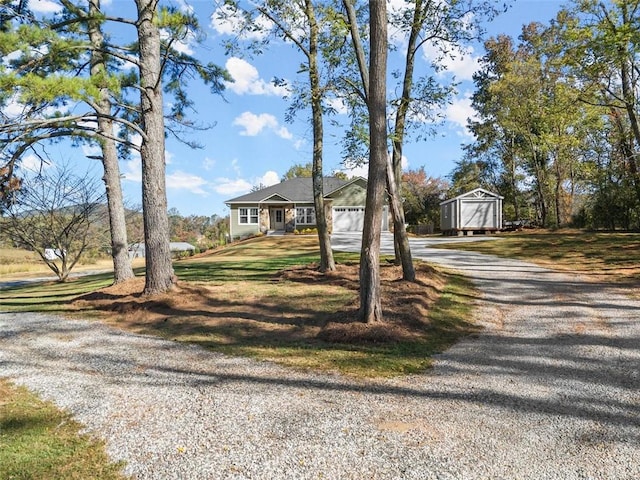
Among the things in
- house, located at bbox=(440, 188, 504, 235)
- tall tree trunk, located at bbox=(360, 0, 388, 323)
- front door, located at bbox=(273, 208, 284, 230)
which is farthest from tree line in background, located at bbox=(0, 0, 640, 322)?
front door, located at bbox=(273, 208, 284, 230)

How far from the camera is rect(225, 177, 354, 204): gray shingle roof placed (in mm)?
30609

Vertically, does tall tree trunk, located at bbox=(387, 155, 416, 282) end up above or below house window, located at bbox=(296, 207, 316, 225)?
below

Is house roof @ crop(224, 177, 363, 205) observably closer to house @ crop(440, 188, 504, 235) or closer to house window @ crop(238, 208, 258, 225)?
house window @ crop(238, 208, 258, 225)

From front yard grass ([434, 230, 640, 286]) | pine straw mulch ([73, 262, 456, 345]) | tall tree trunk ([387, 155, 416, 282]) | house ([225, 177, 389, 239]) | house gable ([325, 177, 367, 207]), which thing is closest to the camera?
pine straw mulch ([73, 262, 456, 345])

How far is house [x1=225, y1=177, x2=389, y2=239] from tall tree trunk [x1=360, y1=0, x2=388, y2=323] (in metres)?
24.2

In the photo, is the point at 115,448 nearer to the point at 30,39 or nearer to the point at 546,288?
the point at 30,39

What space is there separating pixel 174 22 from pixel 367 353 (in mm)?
6708

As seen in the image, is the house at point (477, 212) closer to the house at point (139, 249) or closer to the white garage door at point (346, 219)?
the white garage door at point (346, 219)

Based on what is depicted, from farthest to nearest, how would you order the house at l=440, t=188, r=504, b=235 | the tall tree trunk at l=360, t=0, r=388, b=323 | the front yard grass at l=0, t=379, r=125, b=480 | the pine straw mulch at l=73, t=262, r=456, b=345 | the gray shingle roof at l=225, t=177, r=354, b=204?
the gray shingle roof at l=225, t=177, r=354, b=204
the house at l=440, t=188, r=504, b=235
the tall tree trunk at l=360, t=0, r=388, b=323
the pine straw mulch at l=73, t=262, r=456, b=345
the front yard grass at l=0, t=379, r=125, b=480

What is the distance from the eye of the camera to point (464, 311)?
7461 mm

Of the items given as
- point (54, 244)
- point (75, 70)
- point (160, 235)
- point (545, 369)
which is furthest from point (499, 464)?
point (54, 244)

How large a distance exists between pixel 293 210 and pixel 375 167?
25.2 meters

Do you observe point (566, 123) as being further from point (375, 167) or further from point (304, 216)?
point (375, 167)

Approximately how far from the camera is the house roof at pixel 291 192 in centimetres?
3044
